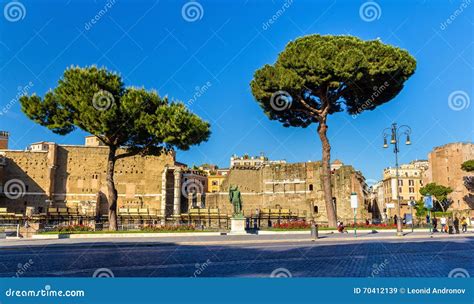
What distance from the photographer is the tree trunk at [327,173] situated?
26938mm

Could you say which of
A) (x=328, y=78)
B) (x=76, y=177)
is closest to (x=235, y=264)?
(x=328, y=78)

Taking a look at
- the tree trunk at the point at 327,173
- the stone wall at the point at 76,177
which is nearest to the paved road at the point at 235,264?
the tree trunk at the point at 327,173

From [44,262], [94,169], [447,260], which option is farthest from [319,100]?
[94,169]

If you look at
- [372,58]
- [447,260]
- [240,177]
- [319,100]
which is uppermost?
[372,58]

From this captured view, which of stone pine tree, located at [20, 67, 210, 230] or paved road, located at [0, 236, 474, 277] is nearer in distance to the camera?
paved road, located at [0, 236, 474, 277]

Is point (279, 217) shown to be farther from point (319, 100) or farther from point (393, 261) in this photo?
point (393, 261)

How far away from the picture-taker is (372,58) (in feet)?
94.7

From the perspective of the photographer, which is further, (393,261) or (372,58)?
(372,58)

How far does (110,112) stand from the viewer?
25.3 m

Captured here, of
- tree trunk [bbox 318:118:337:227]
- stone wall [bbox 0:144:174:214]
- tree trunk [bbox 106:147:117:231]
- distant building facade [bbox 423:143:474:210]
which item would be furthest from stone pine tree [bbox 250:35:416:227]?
distant building facade [bbox 423:143:474:210]

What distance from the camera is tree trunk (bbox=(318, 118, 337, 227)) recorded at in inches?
1061

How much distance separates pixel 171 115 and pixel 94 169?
Result: 30909 millimetres

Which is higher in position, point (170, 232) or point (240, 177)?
point (240, 177)

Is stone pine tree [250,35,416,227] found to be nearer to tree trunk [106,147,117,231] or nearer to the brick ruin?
tree trunk [106,147,117,231]
